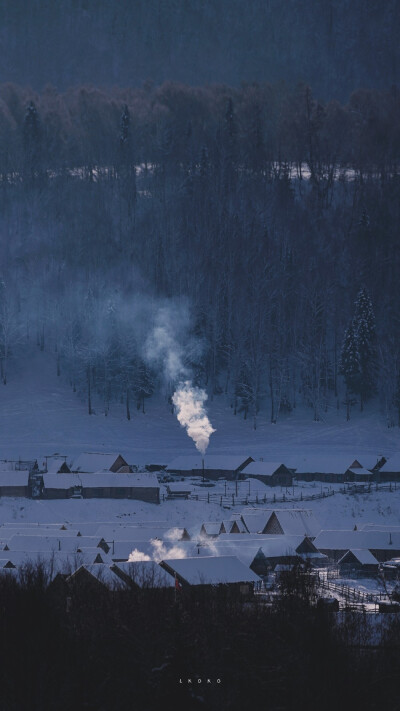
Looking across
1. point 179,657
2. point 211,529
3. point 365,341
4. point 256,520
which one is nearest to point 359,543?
point 256,520

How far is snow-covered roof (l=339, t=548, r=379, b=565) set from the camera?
63.8m

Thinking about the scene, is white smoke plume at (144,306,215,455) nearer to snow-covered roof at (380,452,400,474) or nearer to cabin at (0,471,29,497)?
snow-covered roof at (380,452,400,474)

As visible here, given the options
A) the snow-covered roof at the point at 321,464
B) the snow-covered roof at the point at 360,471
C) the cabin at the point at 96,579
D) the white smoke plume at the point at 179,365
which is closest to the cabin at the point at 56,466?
the white smoke plume at the point at 179,365

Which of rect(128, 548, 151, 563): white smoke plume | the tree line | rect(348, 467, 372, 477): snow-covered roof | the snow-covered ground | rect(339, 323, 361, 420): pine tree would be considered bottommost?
rect(128, 548, 151, 563): white smoke plume

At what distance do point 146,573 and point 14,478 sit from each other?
26.2m

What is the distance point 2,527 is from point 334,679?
3101cm

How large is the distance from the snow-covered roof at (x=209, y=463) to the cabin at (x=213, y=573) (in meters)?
31.0

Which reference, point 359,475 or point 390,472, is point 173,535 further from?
point 390,472

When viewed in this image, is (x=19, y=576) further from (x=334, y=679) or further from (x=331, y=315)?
(x=331, y=315)

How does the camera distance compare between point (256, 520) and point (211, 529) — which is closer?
point (211, 529)

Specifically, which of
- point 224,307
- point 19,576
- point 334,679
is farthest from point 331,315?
point 334,679

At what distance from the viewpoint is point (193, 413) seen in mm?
101500

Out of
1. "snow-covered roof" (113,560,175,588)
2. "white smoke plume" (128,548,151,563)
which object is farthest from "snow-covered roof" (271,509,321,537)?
"snow-covered roof" (113,560,175,588)

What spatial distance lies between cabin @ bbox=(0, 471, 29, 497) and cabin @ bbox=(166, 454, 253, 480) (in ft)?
42.1
